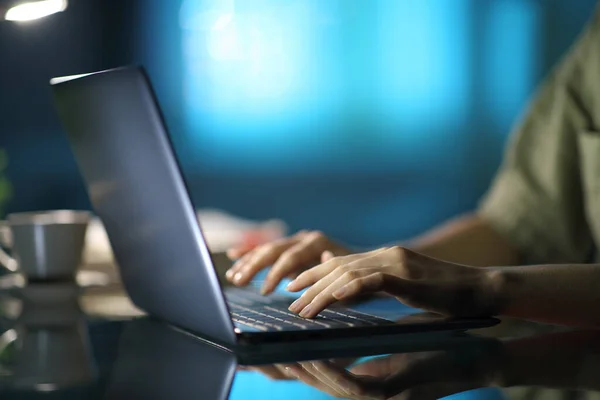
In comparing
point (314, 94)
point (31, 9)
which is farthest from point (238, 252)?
point (314, 94)

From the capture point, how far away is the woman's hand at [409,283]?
64 cm

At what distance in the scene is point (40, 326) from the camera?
0.82 m

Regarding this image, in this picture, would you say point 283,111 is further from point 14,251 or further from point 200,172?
point 14,251

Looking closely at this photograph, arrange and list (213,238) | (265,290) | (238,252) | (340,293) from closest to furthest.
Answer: (340,293) → (265,290) → (238,252) → (213,238)

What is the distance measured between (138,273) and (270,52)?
240 centimetres

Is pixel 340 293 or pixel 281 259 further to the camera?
pixel 281 259

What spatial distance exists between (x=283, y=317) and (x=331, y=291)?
0.06 m

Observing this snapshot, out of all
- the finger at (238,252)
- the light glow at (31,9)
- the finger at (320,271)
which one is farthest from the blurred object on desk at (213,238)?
the light glow at (31,9)

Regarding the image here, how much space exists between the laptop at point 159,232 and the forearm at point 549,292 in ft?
0.09

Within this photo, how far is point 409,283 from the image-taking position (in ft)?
2.13

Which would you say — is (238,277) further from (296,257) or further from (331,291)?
(331,291)

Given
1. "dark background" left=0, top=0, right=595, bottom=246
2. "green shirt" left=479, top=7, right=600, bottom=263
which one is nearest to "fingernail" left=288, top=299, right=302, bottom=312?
"green shirt" left=479, top=7, right=600, bottom=263

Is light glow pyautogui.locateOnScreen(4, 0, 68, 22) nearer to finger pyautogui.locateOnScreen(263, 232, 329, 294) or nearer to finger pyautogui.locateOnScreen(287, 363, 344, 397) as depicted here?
finger pyautogui.locateOnScreen(263, 232, 329, 294)

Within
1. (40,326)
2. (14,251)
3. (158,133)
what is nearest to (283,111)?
(14,251)
